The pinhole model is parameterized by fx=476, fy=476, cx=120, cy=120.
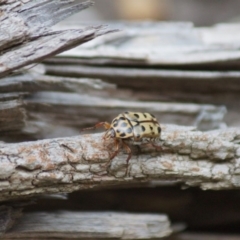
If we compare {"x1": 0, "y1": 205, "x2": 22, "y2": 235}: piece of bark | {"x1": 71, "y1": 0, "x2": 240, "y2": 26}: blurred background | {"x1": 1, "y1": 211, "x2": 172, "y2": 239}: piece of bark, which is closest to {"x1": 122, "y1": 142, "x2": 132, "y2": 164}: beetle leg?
{"x1": 1, "y1": 211, "x2": 172, "y2": 239}: piece of bark

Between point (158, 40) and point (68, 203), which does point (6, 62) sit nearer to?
point (68, 203)

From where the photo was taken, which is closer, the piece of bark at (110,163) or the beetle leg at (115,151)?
the piece of bark at (110,163)

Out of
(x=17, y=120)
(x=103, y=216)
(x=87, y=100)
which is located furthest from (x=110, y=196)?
(x=17, y=120)

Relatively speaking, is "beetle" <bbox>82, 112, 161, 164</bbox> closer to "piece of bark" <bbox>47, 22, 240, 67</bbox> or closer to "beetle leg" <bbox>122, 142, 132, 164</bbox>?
"beetle leg" <bbox>122, 142, 132, 164</bbox>

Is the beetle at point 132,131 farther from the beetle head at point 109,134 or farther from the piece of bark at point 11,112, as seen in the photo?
the piece of bark at point 11,112

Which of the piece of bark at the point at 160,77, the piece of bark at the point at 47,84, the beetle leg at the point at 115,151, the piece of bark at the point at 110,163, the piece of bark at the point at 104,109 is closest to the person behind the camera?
the piece of bark at the point at 110,163

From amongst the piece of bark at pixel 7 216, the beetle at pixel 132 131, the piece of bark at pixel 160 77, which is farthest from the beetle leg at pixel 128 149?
the piece of bark at pixel 160 77
